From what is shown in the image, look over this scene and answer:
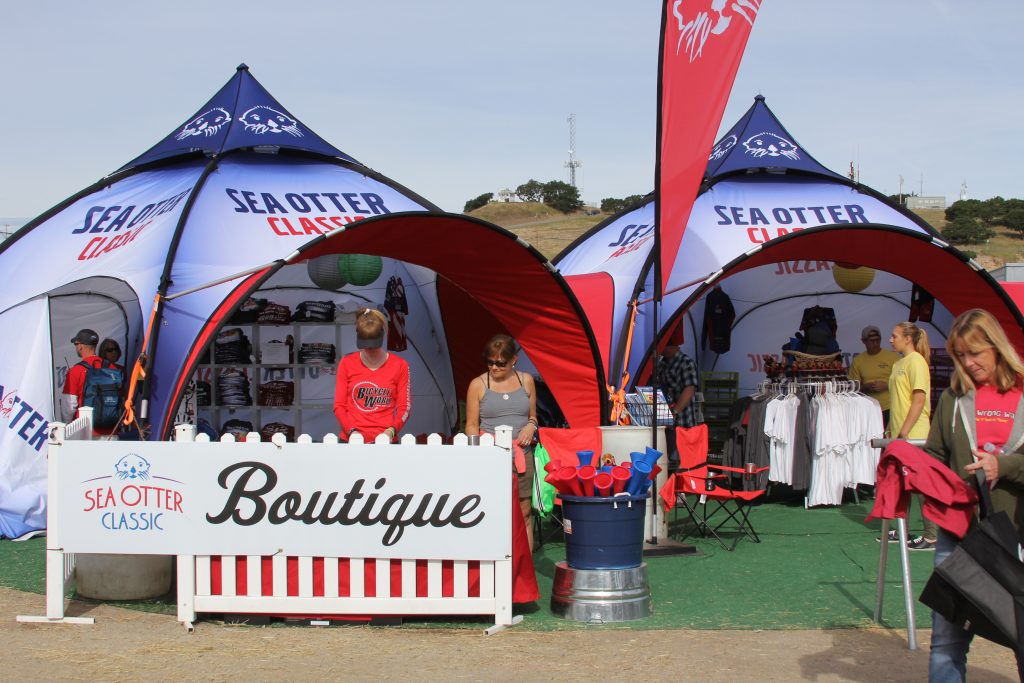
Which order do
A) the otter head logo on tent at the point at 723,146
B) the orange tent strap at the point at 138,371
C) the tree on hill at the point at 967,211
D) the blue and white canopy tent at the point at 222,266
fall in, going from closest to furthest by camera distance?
the orange tent strap at the point at 138,371
the blue and white canopy tent at the point at 222,266
the otter head logo on tent at the point at 723,146
the tree on hill at the point at 967,211

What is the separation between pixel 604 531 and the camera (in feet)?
20.4

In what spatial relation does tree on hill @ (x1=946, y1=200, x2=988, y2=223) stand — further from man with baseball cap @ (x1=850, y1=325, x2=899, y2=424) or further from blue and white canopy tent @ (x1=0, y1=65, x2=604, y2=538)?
blue and white canopy tent @ (x1=0, y1=65, x2=604, y2=538)

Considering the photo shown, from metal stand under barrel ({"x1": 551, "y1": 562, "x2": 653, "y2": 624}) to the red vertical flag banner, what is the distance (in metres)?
2.39

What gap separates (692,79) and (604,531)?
2792mm

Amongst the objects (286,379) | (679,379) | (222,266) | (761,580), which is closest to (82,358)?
(222,266)

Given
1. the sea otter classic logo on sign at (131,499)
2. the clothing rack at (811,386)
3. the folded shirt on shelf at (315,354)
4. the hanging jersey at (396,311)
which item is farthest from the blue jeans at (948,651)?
the folded shirt on shelf at (315,354)

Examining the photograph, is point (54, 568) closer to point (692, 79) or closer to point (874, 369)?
point (692, 79)

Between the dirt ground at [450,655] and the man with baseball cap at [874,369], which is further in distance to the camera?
the man with baseball cap at [874,369]

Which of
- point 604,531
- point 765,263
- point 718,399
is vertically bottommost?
point 604,531

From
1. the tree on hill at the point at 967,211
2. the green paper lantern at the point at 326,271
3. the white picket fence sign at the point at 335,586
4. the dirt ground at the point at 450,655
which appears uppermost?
the tree on hill at the point at 967,211

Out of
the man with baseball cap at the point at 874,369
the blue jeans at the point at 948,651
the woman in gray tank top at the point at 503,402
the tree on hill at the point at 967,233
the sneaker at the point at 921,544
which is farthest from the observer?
the tree on hill at the point at 967,233

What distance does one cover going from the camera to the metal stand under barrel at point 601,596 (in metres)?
6.23

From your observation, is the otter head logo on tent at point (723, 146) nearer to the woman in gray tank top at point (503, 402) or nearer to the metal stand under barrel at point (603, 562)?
the woman in gray tank top at point (503, 402)

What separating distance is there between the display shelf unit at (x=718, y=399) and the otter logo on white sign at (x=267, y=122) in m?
5.34
